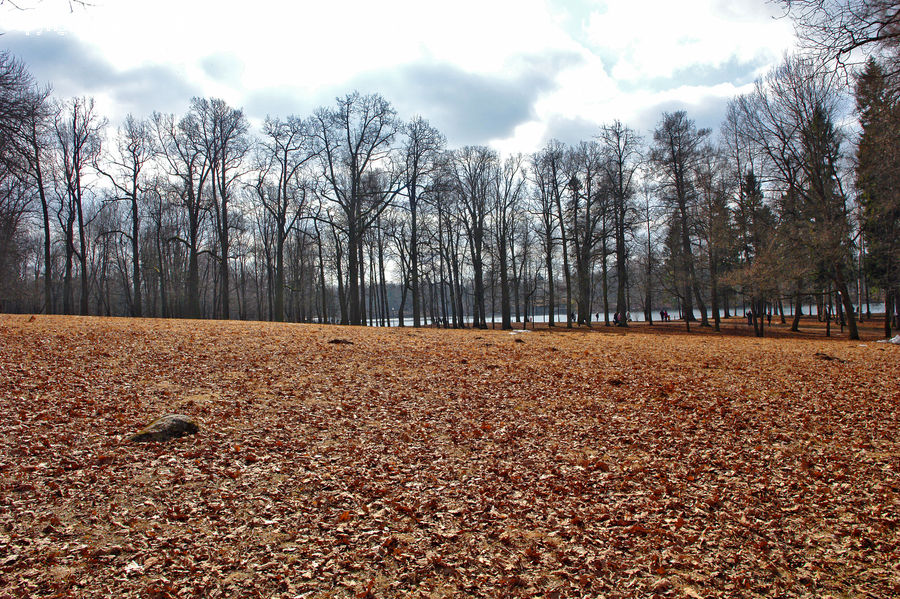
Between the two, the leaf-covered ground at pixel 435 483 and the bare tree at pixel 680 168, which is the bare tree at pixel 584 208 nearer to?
the bare tree at pixel 680 168

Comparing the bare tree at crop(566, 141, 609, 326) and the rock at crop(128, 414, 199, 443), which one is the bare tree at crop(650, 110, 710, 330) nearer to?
the bare tree at crop(566, 141, 609, 326)

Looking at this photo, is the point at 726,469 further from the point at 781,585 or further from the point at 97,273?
the point at 97,273

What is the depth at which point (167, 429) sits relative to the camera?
19.0 ft

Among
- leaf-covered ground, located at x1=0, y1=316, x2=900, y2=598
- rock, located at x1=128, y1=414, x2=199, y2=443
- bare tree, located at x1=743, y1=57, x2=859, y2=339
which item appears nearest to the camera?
leaf-covered ground, located at x1=0, y1=316, x2=900, y2=598

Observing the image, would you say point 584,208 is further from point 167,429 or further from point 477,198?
point 167,429

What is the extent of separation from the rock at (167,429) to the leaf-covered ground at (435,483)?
0.54ft

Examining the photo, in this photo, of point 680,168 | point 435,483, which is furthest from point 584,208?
point 435,483

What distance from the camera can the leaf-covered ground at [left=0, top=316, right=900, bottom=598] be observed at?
3.59 meters

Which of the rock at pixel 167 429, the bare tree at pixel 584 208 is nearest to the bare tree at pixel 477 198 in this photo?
the bare tree at pixel 584 208

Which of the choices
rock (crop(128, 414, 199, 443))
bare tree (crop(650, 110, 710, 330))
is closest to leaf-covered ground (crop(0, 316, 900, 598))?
rock (crop(128, 414, 199, 443))

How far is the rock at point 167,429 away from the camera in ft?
18.5

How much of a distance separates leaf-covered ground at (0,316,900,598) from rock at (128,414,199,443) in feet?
0.54

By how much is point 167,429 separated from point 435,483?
12.3 feet

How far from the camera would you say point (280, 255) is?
25625mm
